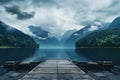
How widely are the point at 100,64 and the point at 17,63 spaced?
1846 centimetres

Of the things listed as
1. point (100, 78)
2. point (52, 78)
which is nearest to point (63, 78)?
point (52, 78)

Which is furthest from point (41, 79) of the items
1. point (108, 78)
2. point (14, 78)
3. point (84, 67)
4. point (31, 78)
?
point (84, 67)

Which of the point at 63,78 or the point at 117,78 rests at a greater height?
the point at 63,78

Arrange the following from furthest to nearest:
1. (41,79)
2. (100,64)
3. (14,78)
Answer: (100,64) < (14,78) < (41,79)

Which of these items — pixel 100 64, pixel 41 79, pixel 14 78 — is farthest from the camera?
pixel 100 64

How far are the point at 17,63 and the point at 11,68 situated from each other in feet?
5.91

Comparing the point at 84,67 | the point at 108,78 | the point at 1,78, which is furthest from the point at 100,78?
the point at 1,78

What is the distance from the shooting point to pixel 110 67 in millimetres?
44406

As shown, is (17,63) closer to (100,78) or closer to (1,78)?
(1,78)

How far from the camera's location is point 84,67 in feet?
145

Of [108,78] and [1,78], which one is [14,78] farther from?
[108,78]

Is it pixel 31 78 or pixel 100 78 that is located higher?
pixel 31 78

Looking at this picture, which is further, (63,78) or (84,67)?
(84,67)

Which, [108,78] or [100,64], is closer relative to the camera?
[108,78]
